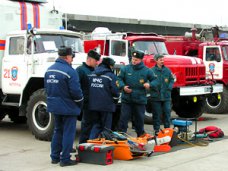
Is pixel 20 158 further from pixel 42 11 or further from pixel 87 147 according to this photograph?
pixel 42 11

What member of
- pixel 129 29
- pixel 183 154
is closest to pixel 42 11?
pixel 183 154

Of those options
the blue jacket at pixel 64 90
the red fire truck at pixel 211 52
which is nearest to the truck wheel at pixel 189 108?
the red fire truck at pixel 211 52

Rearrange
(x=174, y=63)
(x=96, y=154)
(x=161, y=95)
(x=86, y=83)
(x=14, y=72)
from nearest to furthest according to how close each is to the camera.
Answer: (x=96, y=154) < (x=86, y=83) < (x=161, y=95) < (x=14, y=72) < (x=174, y=63)

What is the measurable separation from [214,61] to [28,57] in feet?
25.2

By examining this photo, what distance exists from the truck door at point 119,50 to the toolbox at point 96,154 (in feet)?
18.3

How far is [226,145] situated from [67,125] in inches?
133

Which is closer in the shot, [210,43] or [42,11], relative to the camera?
[42,11]

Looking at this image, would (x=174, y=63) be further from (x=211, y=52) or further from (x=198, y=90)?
(x=211, y=52)

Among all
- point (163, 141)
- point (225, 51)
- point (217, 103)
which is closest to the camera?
point (163, 141)

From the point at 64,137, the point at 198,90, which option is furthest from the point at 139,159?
the point at 198,90

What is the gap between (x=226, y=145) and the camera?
29.8 ft

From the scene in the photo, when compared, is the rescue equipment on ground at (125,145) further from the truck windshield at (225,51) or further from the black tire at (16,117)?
the truck windshield at (225,51)

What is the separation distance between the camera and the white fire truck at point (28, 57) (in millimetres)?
10070

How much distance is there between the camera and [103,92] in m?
8.13
